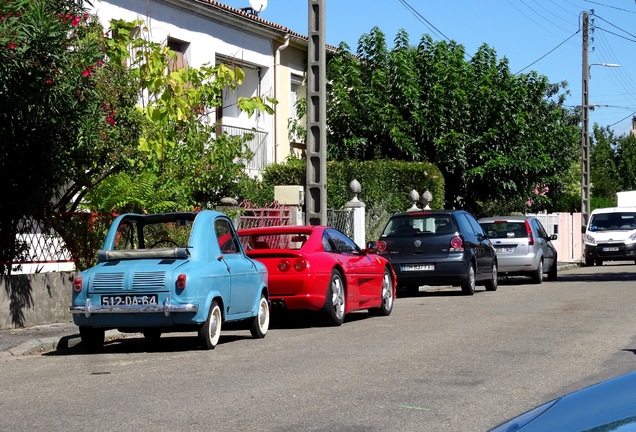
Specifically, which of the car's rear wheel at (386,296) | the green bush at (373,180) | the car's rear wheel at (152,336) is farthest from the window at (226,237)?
the green bush at (373,180)

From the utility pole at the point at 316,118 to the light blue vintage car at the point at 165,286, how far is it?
24.6ft

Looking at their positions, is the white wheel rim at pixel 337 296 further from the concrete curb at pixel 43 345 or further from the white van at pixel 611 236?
the white van at pixel 611 236

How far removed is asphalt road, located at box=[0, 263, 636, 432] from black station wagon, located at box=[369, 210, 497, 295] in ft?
19.3

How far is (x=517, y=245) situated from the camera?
91.8ft

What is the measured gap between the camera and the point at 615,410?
137 inches

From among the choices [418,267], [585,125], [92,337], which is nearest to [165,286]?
[92,337]

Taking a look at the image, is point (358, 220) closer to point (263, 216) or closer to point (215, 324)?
point (263, 216)

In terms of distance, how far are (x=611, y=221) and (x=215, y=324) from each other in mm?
30801

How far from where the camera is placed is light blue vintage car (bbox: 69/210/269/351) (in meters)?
12.0

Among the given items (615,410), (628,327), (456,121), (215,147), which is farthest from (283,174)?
(615,410)

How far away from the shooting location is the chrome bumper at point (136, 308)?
11.9 metres

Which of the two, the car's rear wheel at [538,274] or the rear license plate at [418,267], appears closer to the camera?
the rear license plate at [418,267]

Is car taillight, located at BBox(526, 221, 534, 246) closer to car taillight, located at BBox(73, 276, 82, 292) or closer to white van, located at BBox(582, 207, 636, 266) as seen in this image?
white van, located at BBox(582, 207, 636, 266)

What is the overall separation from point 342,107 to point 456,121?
3581 mm
